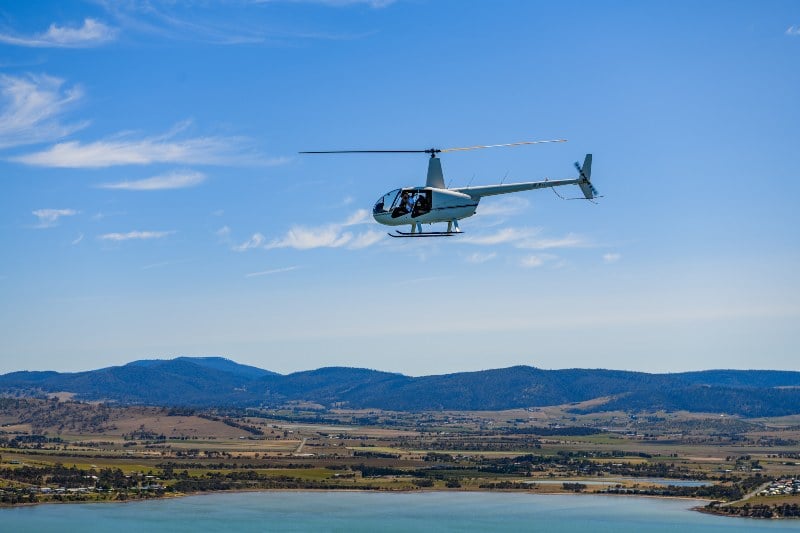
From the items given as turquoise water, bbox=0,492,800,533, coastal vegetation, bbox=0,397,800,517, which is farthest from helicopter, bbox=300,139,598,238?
coastal vegetation, bbox=0,397,800,517

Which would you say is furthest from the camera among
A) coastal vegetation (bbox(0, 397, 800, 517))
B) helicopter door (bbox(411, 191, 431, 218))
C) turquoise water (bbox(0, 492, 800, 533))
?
coastal vegetation (bbox(0, 397, 800, 517))

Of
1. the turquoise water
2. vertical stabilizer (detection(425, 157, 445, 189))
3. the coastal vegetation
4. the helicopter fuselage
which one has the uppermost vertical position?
vertical stabilizer (detection(425, 157, 445, 189))

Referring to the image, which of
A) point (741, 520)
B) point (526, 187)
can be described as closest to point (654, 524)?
point (741, 520)

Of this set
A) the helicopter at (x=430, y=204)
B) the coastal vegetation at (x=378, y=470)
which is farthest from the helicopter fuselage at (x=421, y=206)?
the coastal vegetation at (x=378, y=470)

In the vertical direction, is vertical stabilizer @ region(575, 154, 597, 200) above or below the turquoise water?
above

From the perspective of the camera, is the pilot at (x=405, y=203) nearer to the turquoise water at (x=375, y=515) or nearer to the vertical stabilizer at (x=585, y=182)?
the vertical stabilizer at (x=585, y=182)

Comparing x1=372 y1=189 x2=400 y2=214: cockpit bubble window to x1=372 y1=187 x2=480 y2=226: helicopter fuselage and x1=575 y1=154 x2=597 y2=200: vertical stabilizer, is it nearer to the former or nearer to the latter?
x1=372 y1=187 x2=480 y2=226: helicopter fuselage
